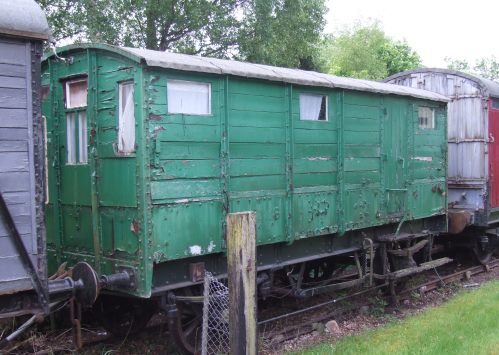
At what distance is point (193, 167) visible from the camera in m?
5.80

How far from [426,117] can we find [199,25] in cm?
642

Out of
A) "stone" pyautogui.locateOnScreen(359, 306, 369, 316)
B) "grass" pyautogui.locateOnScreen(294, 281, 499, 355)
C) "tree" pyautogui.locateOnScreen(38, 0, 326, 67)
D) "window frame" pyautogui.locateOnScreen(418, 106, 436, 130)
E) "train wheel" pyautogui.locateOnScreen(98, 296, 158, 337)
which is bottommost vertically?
"stone" pyautogui.locateOnScreen(359, 306, 369, 316)

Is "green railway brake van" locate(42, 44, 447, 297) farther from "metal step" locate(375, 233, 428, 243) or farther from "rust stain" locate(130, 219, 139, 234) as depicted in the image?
"metal step" locate(375, 233, 428, 243)

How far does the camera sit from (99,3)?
40.6 ft

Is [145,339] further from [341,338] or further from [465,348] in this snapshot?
[465,348]

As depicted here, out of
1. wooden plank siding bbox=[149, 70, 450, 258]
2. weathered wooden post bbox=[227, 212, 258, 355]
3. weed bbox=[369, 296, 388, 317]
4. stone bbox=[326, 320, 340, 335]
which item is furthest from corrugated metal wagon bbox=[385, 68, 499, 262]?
weathered wooden post bbox=[227, 212, 258, 355]

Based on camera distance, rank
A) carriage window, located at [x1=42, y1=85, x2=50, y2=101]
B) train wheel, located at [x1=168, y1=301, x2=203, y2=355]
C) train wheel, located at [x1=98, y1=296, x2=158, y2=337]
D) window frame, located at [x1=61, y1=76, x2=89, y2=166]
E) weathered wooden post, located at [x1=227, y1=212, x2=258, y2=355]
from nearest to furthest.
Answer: weathered wooden post, located at [x1=227, y1=212, x2=258, y2=355], train wheel, located at [x1=168, y1=301, x2=203, y2=355], window frame, located at [x1=61, y1=76, x2=89, y2=166], carriage window, located at [x1=42, y1=85, x2=50, y2=101], train wheel, located at [x1=98, y1=296, x2=158, y2=337]

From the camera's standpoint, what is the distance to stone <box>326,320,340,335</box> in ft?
24.4

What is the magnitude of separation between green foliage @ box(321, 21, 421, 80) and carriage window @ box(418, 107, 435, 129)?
16.2 meters

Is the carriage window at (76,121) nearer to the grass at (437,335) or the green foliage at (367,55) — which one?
the grass at (437,335)

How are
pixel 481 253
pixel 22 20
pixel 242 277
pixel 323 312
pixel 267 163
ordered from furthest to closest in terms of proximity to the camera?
pixel 481 253 < pixel 323 312 < pixel 267 163 < pixel 22 20 < pixel 242 277

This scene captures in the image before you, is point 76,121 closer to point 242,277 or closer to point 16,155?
point 16,155

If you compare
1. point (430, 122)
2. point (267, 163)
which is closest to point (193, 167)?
point (267, 163)

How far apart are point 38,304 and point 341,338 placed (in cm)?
403
